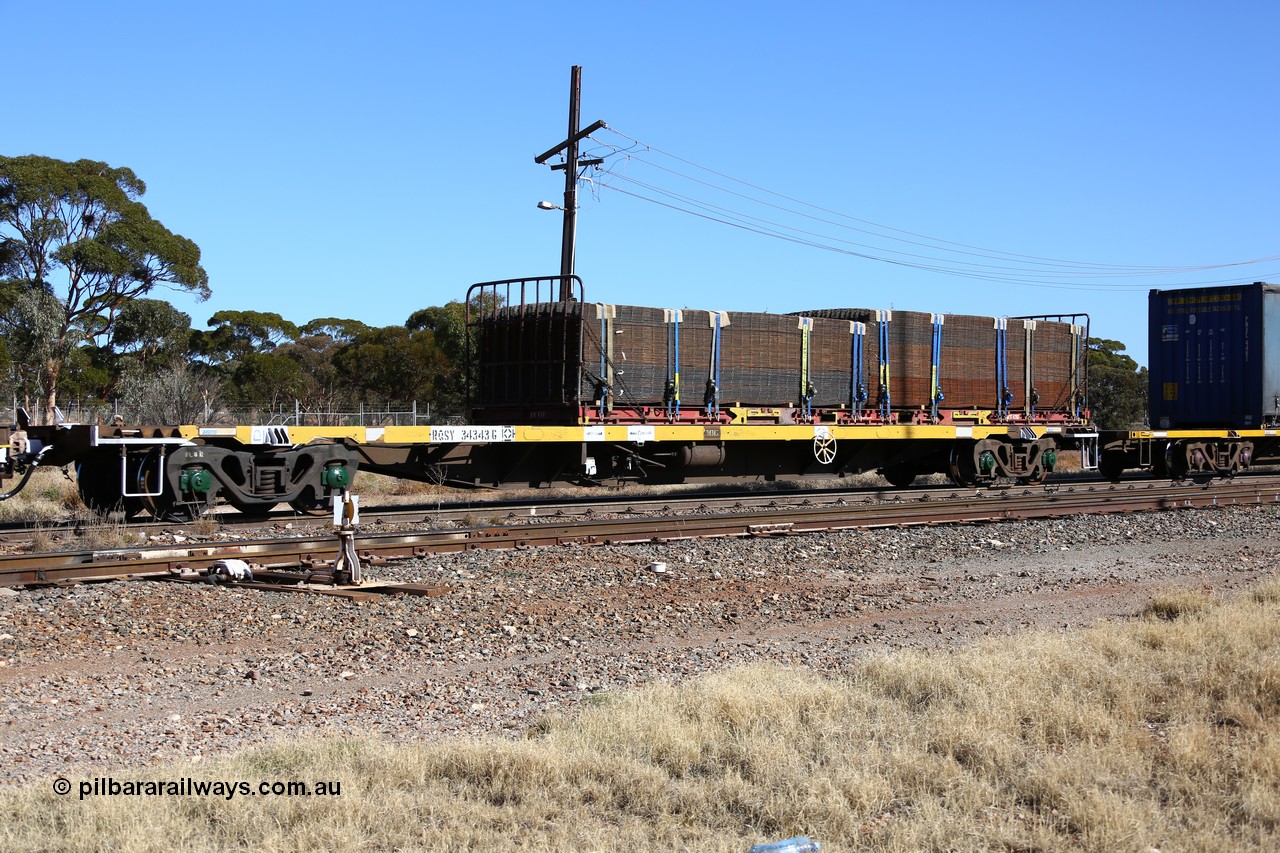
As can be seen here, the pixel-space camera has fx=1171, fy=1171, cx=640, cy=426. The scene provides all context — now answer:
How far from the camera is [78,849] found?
436 cm

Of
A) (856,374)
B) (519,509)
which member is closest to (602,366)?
(519,509)

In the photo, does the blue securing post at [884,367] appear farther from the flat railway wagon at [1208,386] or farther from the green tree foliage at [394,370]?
the green tree foliage at [394,370]

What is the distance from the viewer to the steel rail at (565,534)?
995 centimetres

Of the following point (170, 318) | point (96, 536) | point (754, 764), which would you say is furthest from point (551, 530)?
point (170, 318)

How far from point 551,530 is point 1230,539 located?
873 centimetres

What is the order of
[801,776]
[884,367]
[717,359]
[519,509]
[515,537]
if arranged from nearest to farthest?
[801,776] → [515,537] → [519,509] → [717,359] → [884,367]

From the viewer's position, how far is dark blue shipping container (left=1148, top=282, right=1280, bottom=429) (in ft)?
82.1

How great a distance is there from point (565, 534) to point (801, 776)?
775cm

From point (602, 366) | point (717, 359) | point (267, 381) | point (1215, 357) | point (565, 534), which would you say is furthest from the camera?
point (267, 381)

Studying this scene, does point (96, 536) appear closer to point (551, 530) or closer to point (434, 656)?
point (551, 530)

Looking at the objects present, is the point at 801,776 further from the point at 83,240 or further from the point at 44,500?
the point at 83,240

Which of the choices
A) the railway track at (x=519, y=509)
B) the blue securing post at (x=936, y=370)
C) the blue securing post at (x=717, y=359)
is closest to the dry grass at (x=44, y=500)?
the railway track at (x=519, y=509)

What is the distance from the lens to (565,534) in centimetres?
1280

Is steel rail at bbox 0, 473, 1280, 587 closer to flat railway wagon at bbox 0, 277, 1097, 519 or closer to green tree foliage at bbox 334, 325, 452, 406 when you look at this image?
flat railway wagon at bbox 0, 277, 1097, 519
